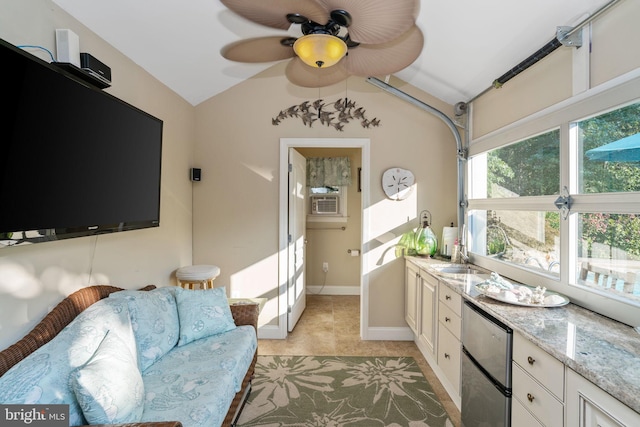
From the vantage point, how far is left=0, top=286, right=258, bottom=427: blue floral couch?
3.89 ft

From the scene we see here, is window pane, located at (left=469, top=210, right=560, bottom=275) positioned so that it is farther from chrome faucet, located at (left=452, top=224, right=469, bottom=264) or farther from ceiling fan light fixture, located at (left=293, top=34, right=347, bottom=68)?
ceiling fan light fixture, located at (left=293, top=34, right=347, bottom=68)

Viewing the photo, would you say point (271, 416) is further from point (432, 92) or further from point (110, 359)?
point (432, 92)

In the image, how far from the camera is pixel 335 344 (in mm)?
3246

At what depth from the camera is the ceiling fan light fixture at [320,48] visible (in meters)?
1.31

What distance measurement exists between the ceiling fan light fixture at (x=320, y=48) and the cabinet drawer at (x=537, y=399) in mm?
1621

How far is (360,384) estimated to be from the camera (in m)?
2.52

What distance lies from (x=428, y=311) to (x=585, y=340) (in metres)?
1.45

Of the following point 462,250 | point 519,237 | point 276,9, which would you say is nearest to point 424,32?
point 276,9

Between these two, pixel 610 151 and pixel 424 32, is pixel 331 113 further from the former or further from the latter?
pixel 610 151

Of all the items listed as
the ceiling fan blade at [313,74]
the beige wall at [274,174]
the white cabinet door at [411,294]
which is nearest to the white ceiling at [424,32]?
the beige wall at [274,174]

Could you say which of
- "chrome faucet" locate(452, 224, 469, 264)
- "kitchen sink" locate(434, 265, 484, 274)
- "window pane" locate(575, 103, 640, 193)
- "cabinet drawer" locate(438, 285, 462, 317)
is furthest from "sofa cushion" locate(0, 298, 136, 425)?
"chrome faucet" locate(452, 224, 469, 264)

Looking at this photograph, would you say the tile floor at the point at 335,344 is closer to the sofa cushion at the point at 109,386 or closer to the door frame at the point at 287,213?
the door frame at the point at 287,213

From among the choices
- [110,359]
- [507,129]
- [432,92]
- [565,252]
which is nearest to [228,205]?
[110,359]

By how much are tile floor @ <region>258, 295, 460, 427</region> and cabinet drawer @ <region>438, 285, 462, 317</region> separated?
0.69m
